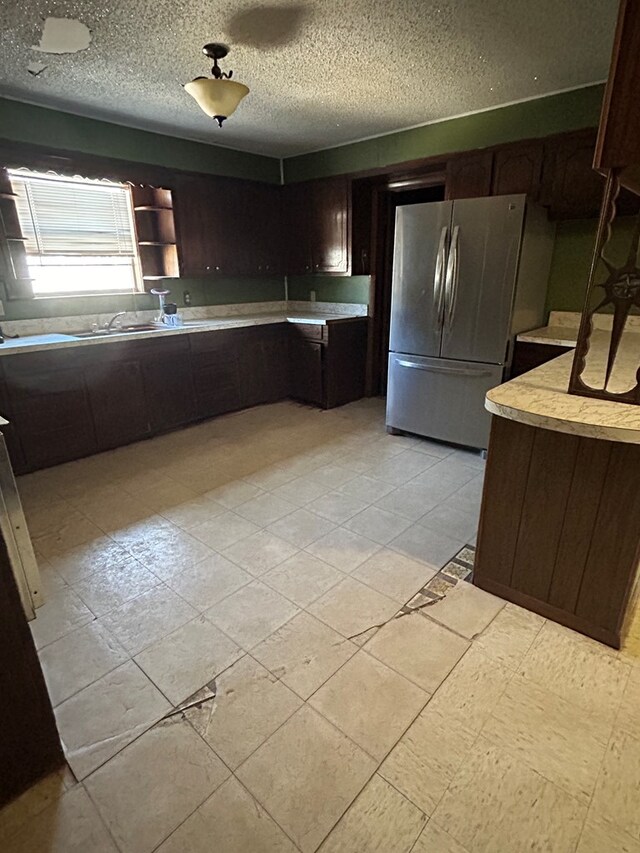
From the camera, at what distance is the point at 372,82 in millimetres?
2910

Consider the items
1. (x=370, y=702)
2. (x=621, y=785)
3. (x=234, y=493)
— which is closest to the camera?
(x=621, y=785)

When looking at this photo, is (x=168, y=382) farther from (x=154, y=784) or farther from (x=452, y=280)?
(x=154, y=784)

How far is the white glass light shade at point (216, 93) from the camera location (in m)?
2.29

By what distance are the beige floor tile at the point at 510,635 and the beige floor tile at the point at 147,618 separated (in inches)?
46.7

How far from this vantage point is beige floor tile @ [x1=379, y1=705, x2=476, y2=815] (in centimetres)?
124

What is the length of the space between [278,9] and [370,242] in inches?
103

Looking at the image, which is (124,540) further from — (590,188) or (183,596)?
(590,188)

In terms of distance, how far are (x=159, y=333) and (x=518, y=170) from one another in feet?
9.96

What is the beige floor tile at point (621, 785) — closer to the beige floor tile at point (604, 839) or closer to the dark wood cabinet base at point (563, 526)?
the beige floor tile at point (604, 839)

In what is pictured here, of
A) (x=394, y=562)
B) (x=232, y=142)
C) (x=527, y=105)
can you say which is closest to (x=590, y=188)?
(x=527, y=105)

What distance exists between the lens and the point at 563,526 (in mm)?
1725

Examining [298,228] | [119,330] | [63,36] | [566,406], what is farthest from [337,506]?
[298,228]

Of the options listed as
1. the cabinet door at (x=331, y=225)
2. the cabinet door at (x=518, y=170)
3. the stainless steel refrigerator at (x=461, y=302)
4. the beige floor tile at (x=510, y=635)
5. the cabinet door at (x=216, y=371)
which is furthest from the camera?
the cabinet door at (x=331, y=225)

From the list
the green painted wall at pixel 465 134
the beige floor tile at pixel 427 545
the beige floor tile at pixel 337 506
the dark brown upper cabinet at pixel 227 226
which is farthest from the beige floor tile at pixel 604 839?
the dark brown upper cabinet at pixel 227 226
